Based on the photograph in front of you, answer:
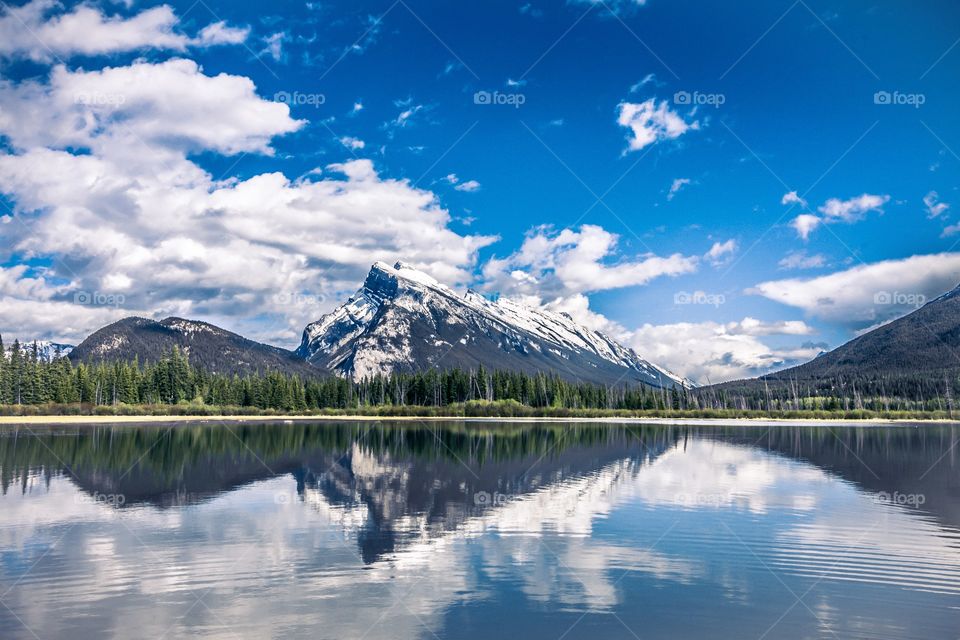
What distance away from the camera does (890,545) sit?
1123 inches

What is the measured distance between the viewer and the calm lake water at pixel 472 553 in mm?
18500

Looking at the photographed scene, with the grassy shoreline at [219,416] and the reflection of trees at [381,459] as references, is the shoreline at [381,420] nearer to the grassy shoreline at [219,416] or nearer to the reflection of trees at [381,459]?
the grassy shoreline at [219,416]

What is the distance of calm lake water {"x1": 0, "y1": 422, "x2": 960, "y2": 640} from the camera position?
18500 mm

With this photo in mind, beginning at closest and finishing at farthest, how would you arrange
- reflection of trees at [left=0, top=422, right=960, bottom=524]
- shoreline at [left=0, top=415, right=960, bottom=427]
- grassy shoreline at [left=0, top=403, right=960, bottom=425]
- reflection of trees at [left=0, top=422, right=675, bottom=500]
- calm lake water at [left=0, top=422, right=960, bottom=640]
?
calm lake water at [left=0, top=422, right=960, bottom=640], reflection of trees at [left=0, top=422, right=960, bottom=524], reflection of trees at [left=0, top=422, right=675, bottom=500], shoreline at [left=0, top=415, right=960, bottom=427], grassy shoreline at [left=0, top=403, right=960, bottom=425]

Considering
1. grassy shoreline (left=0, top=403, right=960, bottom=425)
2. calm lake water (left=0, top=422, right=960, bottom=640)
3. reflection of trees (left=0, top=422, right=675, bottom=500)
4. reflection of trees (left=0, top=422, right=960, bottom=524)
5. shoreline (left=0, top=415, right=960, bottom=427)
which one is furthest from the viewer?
grassy shoreline (left=0, top=403, right=960, bottom=425)

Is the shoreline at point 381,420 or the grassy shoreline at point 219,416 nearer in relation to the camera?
the shoreline at point 381,420

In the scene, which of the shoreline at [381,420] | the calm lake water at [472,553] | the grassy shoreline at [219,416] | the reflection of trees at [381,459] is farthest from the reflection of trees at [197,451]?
the grassy shoreline at [219,416]

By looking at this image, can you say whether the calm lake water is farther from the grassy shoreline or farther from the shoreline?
the grassy shoreline

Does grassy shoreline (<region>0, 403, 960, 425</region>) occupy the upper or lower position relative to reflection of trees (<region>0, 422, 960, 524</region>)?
upper

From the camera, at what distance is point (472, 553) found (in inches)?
1025

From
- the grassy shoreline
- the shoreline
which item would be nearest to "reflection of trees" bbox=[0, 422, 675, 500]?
the shoreline

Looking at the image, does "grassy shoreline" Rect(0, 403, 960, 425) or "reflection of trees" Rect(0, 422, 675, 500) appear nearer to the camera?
"reflection of trees" Rect(0, 422, 675, 500)

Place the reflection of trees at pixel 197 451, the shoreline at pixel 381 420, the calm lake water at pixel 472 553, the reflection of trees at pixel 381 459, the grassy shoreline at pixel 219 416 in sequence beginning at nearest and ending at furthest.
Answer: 1. the calm lake water at pixel 472 553
2. the reflection of trees at pixel 381 459
3. the reflection of trees at pixel 197 451
4. the shoreline at pixel 381 420
5. the grassy shoreline at pixel 219 416

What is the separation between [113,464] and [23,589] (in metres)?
38.9
